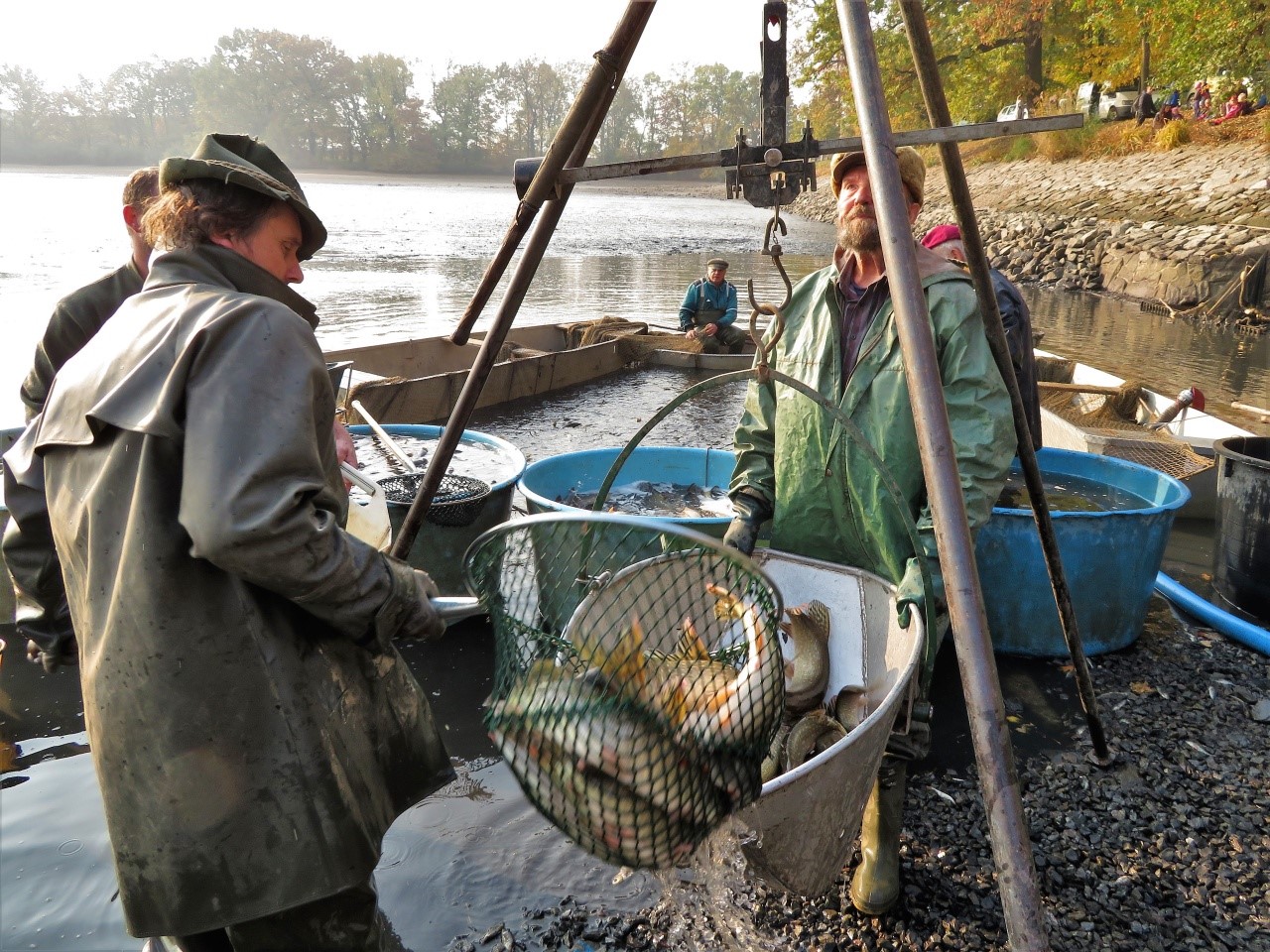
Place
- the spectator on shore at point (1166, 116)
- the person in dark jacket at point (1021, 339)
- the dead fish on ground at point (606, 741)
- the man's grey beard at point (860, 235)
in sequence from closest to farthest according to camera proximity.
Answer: the dead fish on ground at point (606, 741)
the man's grey beard at point (860, 235)
the person in dark jacket at point (1021, 339)
the spectator on shore at point (1166, 116)

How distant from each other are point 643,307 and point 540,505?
17.6 m

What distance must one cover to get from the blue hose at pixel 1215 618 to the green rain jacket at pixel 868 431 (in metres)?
3.01

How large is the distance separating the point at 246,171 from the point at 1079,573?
4568mm

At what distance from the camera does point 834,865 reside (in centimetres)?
254

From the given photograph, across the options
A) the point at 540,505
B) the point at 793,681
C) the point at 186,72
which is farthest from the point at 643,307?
the point at 186,72

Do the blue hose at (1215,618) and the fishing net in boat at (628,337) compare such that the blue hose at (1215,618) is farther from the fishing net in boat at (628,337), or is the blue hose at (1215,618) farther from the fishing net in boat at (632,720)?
the fishing net in boat at (628,337)

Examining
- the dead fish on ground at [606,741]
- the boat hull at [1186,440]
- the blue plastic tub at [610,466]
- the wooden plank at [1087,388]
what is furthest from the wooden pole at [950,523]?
the wooden plank at [1087,388]

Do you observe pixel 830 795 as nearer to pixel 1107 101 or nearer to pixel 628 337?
pixel 628 337

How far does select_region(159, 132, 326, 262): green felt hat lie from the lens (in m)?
1.98

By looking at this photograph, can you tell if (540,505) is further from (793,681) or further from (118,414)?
(118,414)

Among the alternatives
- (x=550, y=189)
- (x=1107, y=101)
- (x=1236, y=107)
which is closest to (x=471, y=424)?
(x=550, y=189)

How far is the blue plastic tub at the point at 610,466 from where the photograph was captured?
5.36 m

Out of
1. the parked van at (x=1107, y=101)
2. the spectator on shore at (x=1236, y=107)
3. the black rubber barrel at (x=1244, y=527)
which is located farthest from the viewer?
the parked van at (x=1107, y=101)

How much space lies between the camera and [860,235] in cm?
333
